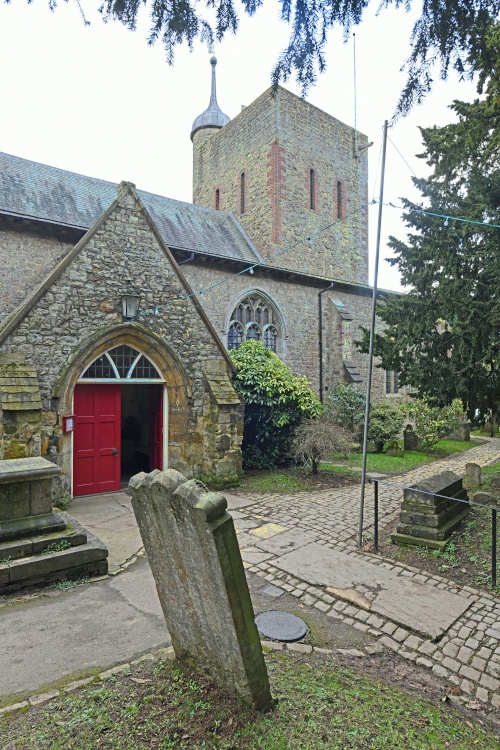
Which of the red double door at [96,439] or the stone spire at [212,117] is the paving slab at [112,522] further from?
the stone spire at [212,117]

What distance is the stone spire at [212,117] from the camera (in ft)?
86.1

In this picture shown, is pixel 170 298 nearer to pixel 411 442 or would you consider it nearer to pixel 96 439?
pixel 96 439

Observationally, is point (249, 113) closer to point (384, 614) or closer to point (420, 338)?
point (420, 338)

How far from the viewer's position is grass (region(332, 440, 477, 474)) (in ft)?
42.4

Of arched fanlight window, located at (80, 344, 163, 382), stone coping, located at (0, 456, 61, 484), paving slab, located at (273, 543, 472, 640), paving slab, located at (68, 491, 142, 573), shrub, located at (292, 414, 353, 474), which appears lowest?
paving slab, located at (68, 491, 142, 573)

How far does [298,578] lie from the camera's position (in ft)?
17.5

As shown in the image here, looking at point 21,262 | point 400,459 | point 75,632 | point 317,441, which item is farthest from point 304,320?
point 75,632

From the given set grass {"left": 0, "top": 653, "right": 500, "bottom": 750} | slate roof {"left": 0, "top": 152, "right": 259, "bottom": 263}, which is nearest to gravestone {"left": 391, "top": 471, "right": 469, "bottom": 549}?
grass {"left": 0, "top": 653, "right": 500, "bottom": 750}

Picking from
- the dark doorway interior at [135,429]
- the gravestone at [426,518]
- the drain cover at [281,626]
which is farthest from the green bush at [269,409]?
the drain cover at [281,626]

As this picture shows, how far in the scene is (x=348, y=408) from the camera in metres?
17.2

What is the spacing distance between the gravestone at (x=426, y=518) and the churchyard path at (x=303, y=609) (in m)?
0.79

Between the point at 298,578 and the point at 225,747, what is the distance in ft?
10.4

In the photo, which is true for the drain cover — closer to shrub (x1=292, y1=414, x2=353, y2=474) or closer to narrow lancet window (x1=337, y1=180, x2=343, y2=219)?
shrub (x1=292, y1=414, x2=353, y2=474)

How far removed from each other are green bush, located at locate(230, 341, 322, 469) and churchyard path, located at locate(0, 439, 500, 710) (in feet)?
15.5
